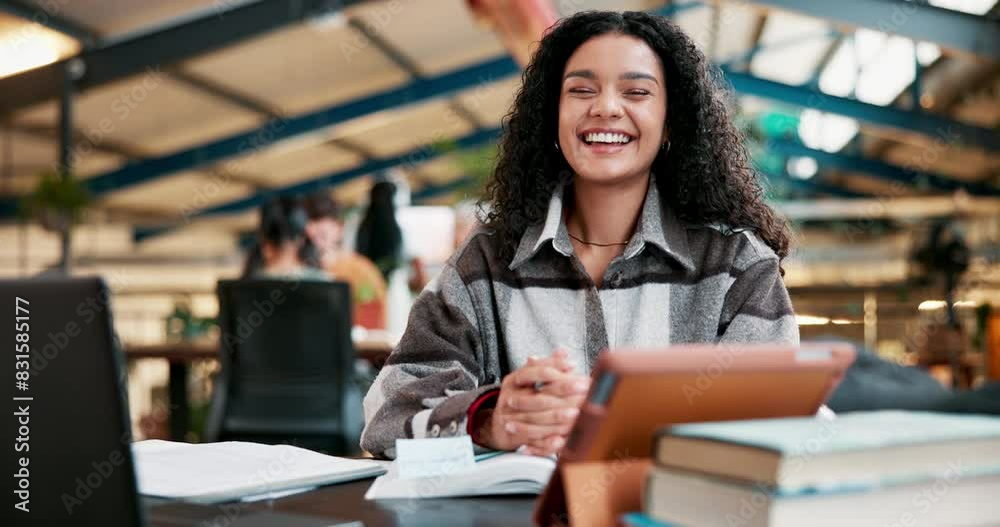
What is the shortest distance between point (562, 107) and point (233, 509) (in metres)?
0.76

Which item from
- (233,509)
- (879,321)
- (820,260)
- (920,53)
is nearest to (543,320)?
(233,509)

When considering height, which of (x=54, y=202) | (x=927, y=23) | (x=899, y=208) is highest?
(x=927, y=23)

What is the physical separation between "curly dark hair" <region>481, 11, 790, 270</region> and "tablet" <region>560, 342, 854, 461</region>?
2.67 feet

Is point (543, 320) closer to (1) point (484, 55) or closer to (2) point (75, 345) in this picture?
(2) point (75, 345)

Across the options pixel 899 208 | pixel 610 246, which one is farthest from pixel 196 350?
pixel 899 208

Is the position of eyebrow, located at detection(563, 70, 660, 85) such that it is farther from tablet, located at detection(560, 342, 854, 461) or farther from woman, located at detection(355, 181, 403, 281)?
woman, located at detection(355, 181, 403, 281)

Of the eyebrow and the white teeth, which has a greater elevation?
the eyebrow

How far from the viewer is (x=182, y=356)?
372cm

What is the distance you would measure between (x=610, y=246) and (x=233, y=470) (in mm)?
649

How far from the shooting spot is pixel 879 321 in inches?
277

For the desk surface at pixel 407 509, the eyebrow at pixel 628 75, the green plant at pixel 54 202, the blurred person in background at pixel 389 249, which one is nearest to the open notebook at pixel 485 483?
the desk surface at pixel 407 509

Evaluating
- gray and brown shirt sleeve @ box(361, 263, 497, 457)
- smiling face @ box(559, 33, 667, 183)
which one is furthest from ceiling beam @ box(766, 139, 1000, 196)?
gray and brown shirt sleeve @ box(361, 263, 497, 457)

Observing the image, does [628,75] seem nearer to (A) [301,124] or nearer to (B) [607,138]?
(B) [607,138]

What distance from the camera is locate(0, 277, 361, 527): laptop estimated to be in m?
0.63
